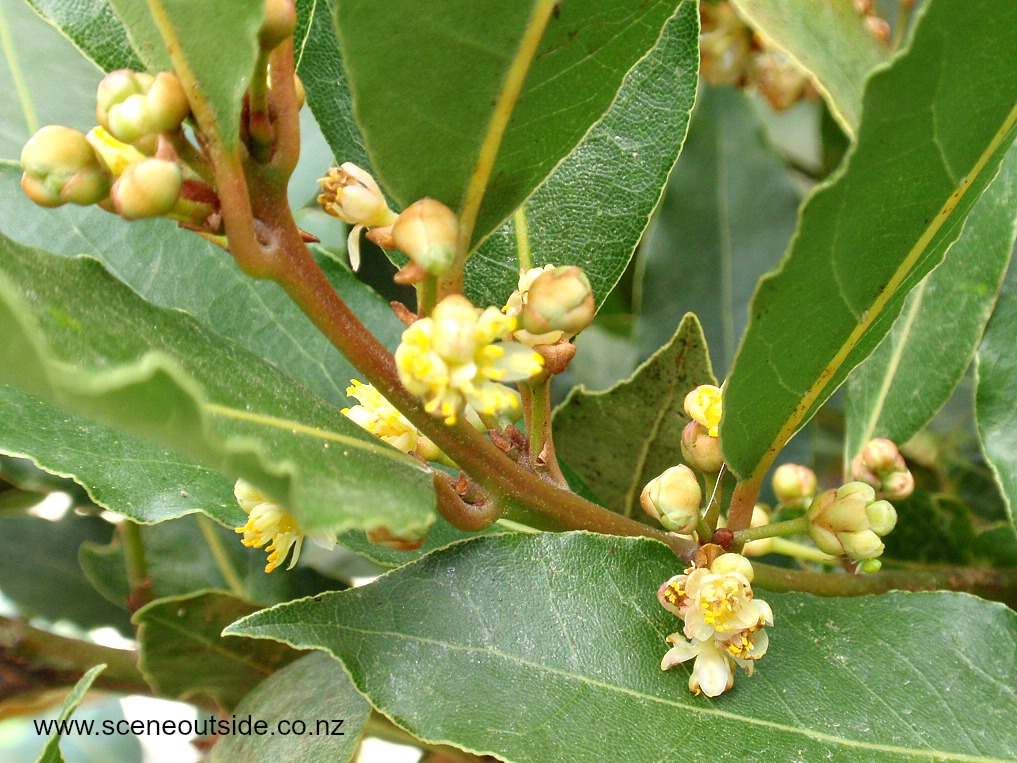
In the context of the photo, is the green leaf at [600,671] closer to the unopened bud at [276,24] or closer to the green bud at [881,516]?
the green bud at [881,516]

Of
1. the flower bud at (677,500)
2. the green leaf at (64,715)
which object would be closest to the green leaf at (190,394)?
the flower bud at (677,500)

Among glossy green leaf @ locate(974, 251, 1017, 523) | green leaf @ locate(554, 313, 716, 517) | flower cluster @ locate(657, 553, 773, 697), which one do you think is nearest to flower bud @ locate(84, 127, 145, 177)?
flower cluster @ locate(657, 553, 773, 697)

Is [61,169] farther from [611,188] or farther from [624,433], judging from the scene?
[624,433]

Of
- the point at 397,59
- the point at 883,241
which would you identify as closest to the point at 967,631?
the point at 883,241

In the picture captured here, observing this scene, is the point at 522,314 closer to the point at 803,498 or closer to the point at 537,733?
the point at 537,733

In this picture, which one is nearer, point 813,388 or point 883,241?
point 883,241
